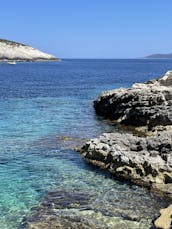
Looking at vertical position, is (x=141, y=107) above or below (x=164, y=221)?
above

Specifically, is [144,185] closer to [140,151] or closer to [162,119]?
[140,151]

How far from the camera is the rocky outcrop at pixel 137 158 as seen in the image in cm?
2233

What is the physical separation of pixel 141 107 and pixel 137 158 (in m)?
16.3

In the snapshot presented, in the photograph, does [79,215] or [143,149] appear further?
[143,149]

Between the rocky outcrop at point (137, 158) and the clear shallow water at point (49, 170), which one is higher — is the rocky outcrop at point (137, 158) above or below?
above

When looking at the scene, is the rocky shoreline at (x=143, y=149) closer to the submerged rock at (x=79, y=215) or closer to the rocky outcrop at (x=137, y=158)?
the rocky outcrop at (x=137, y=158)

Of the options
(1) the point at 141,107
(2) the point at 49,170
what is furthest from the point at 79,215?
(1) the point at 141,107

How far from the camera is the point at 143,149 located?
25.8 m

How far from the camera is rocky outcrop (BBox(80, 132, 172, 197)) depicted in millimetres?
22328

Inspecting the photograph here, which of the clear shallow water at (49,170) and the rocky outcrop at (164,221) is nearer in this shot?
the rocky outcrop at (164,221)

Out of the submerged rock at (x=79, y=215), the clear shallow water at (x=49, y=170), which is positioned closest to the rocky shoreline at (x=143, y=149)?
the clear shallow water at (x=49, y=170)

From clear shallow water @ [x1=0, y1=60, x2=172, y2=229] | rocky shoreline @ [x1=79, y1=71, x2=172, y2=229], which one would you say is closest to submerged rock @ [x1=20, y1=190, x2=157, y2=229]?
clear shallow water @ [x1=0, y1=60, x2=172, y2=229]

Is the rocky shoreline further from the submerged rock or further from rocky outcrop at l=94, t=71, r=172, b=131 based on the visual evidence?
the submerged rock

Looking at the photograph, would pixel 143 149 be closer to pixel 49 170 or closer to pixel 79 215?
pixel 49 170
